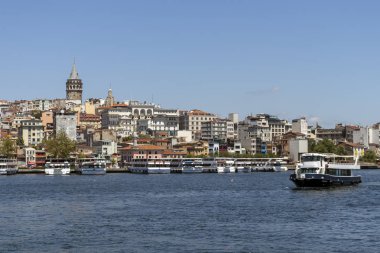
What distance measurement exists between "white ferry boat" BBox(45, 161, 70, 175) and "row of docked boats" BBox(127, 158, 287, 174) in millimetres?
14537

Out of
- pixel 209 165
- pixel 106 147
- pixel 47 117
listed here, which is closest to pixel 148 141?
pixel 106 147

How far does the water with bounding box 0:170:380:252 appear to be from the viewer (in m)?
32.9

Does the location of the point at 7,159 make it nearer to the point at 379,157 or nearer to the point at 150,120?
the point at 150,120

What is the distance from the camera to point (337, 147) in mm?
172125

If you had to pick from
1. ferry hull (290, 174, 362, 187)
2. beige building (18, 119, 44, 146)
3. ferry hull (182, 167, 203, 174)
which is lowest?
ferry hull (290, 174, 362, 187)

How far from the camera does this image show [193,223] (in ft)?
133

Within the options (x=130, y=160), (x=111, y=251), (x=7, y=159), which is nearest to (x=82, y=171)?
(x=7, y=159)

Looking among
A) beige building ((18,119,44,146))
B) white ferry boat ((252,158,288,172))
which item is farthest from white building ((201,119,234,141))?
beige building ((18,119,44,146))

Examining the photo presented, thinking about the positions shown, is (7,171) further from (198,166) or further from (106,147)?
(106,147)

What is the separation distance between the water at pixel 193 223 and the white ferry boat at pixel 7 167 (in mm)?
62895

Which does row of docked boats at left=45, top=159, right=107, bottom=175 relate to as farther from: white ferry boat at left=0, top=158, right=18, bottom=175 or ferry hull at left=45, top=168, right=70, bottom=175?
white ferry boat at left=0, top=158, right=18, bottom=175

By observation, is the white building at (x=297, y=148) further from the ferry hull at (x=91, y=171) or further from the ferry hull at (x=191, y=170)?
the ferry hull at (x=91, y=171)

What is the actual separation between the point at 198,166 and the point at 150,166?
31.3ft

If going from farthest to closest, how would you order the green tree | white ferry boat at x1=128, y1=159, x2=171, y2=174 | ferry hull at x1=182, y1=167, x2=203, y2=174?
the green tree
ferry hull at x1=182, y1=167, x2=203, y2=174
white ferry boat at x1=128, y1=159, x2=171, y2=174
